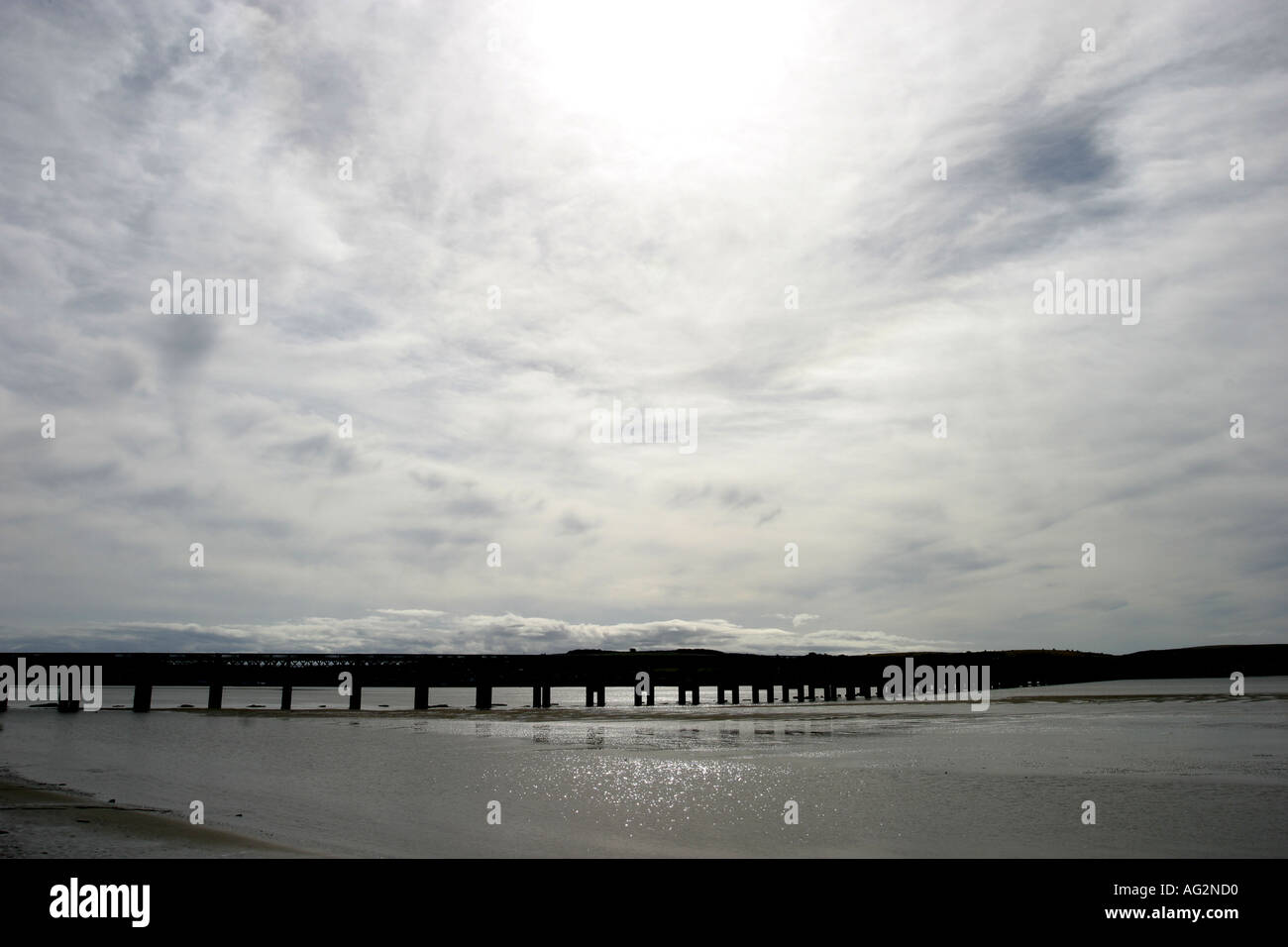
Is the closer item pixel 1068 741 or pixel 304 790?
pixel 304 790

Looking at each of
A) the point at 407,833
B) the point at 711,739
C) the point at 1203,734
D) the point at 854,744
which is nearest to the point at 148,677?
the point at 711,739

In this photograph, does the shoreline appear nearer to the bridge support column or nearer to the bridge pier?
the bridge support column

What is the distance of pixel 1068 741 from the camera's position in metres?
28.6

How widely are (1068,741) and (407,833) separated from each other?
2291 cm

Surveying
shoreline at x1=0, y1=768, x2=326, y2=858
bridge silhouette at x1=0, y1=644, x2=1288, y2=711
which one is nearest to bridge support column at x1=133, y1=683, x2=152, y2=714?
bridge silhouette at x1=0, y1=644, x2=1288, y2=711

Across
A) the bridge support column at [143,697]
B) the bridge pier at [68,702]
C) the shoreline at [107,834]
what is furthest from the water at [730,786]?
the bridge pier at [68,702]

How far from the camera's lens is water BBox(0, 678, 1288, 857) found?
43.7 ft

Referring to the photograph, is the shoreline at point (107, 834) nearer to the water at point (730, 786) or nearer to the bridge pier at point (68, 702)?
the water at point (730, 786)

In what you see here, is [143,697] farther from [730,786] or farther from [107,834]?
[730,786]

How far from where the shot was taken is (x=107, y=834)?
13.0 metres

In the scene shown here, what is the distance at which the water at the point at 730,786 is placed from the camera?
1330 cm

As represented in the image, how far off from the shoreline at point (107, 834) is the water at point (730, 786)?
729mm
